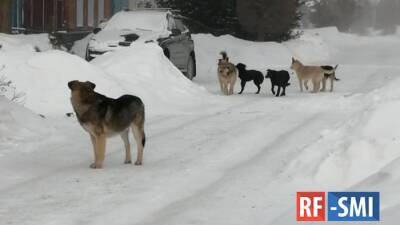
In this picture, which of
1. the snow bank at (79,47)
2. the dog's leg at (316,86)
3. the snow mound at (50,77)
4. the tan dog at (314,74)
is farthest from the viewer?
the snow bank at (79,47)

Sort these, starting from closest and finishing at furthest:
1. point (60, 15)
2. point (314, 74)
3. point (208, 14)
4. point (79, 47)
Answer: point (314, 74)
point (79, 47)
point (60, 15)
point (208, 14)

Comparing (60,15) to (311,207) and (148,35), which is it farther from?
(311,207)

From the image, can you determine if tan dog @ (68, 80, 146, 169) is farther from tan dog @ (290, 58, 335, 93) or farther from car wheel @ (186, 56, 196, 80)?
car wheel @ (186, 56, 196, 80)

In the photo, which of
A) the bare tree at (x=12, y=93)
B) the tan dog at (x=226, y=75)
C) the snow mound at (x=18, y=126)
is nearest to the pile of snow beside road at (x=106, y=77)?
the bare tree at (x=12, y=93)

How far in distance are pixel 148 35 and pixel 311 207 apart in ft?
46.5

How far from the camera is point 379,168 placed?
23.1 ft

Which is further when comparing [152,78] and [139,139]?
[152,78]

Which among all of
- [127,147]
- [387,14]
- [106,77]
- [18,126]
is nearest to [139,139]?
[127,147]

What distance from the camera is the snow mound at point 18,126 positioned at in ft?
32.2

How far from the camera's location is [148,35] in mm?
19641

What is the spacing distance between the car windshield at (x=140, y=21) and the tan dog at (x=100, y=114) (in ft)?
38.0

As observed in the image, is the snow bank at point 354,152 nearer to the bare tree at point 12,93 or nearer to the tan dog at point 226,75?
the bare tree at point 12,93

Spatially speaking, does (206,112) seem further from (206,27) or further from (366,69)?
(206,27)

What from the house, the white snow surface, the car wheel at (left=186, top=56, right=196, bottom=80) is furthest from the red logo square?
the house
